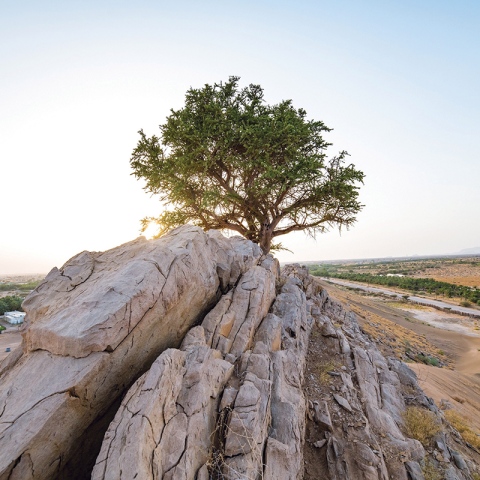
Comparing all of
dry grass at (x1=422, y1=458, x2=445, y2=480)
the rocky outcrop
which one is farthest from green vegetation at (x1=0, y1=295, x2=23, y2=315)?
dry grass at (x1=422, y1=458, x2=445, y2=480)

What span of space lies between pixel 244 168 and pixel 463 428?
14.4 metres

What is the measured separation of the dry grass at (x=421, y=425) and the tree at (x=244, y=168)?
1017cm

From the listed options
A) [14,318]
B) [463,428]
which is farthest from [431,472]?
[14,318]

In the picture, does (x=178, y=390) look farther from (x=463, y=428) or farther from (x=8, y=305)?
(x=8, y=305)

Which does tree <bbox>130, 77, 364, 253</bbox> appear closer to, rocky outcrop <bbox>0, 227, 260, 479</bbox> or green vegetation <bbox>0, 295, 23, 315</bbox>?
rocky outcrop <bbox>0, 227, 260, 479</bbox>

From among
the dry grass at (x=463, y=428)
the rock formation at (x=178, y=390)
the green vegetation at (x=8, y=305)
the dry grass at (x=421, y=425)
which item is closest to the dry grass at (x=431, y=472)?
the rock formation at (x=178, y=390)

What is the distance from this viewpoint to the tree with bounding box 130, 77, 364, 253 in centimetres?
1432

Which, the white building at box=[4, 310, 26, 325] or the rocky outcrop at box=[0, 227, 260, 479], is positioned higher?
the rocky outcrop at box=[0, 227, 260, 479]

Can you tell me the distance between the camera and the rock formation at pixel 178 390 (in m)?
4.12

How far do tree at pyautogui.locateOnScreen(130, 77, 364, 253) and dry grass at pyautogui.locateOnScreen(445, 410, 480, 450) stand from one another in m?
10.1

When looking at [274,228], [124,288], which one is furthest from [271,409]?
[274,228]

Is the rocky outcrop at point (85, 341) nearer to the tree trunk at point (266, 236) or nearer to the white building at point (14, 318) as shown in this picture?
the tree trunk at point (266, 236)

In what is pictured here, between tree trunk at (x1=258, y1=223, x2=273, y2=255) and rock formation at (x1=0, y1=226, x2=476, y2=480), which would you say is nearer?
rock formation at (x1=0, y1=226, x2=476, y2=480)

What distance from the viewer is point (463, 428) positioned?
348 inches
